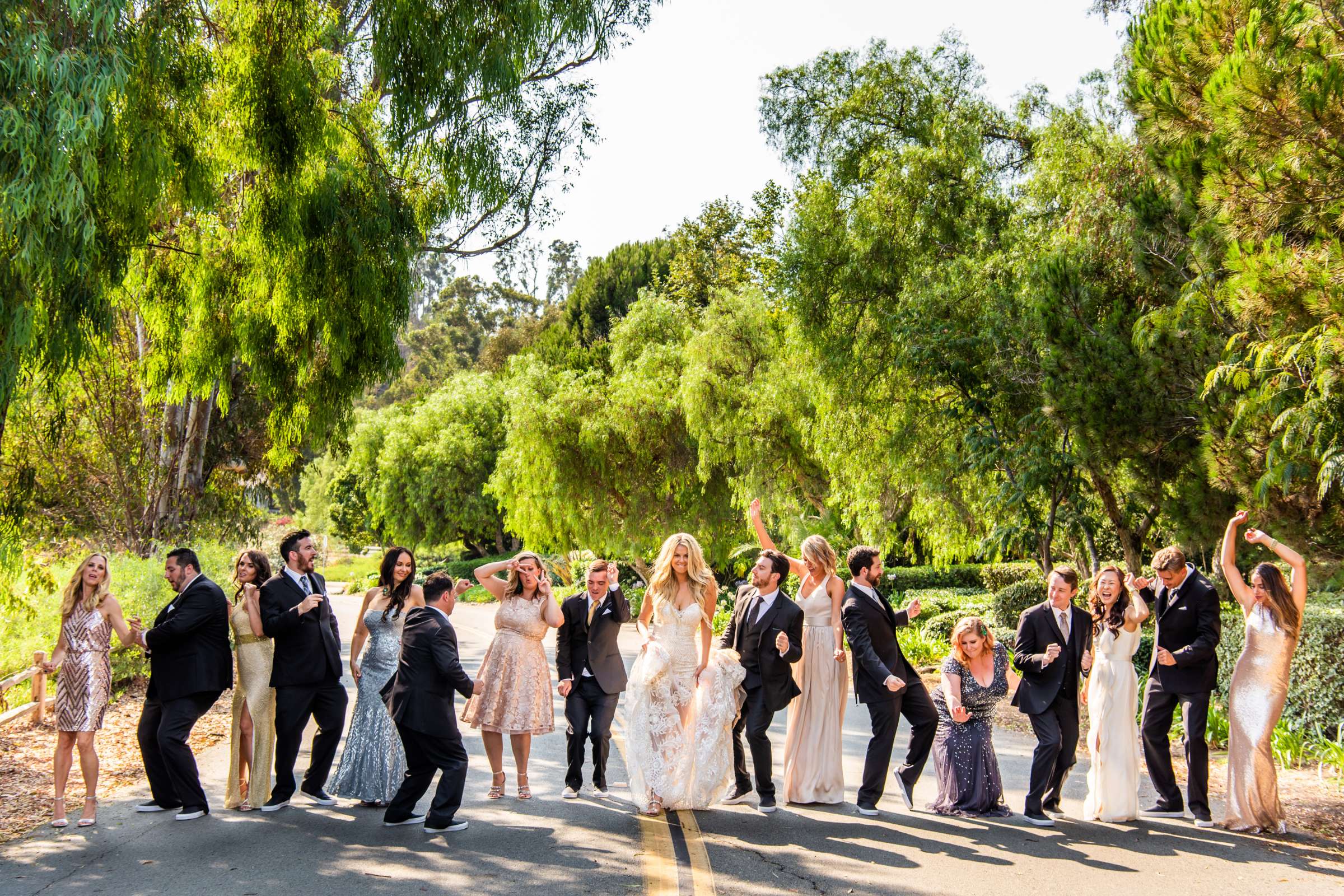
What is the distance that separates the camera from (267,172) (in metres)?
10.4

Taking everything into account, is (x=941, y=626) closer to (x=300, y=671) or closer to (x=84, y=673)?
(x=300, y=671)

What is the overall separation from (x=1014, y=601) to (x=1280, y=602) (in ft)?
32.2

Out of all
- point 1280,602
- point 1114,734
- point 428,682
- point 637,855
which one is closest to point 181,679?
point 428,682

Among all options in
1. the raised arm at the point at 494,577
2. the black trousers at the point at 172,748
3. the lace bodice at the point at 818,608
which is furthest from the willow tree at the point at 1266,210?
the black trousers at the point at 172,748

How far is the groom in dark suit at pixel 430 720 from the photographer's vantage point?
23.8 feet

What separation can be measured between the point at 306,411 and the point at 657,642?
595 centimetres

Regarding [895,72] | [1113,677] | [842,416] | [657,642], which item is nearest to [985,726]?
[1113,677]

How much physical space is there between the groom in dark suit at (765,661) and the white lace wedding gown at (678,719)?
156 mm

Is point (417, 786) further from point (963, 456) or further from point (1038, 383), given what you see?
point (963, 456)

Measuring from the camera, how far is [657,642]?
815 cm

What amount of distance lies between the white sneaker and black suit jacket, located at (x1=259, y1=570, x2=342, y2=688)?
1.21 m

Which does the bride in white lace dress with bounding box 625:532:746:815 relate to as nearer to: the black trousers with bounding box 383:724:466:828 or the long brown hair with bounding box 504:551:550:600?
the long brown hair with bounding box 504:551:550:600

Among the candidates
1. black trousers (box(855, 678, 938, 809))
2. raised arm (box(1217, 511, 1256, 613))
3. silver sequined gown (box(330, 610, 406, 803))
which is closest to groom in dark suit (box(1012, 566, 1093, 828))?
black trousers (box(855, 678, 938, 809))

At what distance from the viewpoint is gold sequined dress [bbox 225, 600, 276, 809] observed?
787 cm
